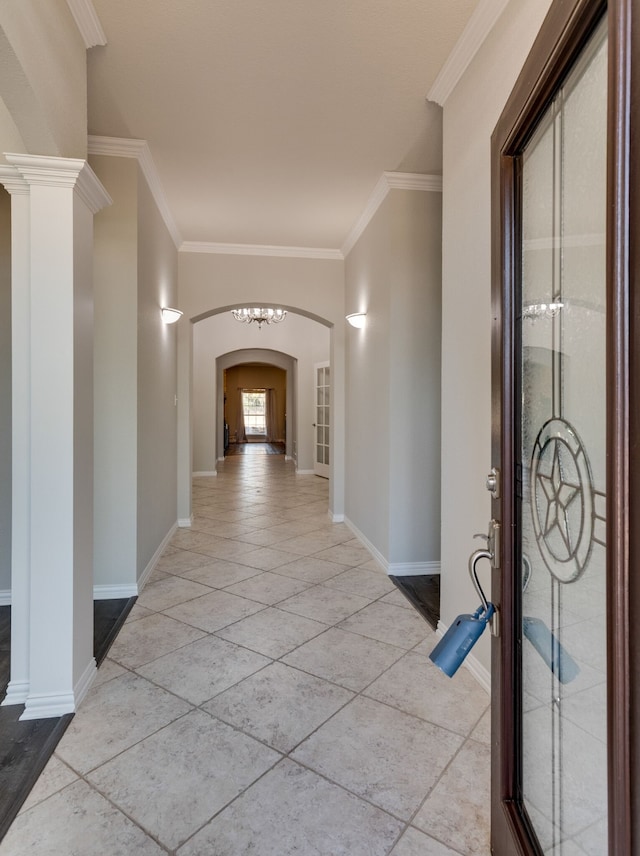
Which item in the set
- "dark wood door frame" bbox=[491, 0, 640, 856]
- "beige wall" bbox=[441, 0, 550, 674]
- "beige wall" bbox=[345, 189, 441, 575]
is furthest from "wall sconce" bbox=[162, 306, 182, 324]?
"dark wood door frame" bbox=[491, 0, 640, 856]

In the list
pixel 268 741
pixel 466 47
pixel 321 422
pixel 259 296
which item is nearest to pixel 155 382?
pixel 259 296

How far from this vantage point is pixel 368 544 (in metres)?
4.37

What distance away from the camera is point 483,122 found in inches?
86.8

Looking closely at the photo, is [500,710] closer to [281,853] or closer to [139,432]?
[281,853]

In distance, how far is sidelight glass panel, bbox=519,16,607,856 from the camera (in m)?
0.85

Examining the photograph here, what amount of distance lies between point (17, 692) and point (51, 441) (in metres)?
1.10

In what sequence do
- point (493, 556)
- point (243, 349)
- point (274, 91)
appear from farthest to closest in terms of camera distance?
point (243, 349) < point (274, 91) < point (493, 556)

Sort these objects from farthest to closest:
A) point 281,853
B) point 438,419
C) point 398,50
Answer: point 438,419
point 398,50
point 281,853

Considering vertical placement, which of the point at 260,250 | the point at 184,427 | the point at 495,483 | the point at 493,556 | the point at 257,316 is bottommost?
the point at 493,556

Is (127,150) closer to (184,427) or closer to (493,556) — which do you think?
(184,427)

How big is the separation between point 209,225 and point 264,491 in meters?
4.16

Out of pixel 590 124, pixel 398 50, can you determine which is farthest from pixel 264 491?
pixel 590 124

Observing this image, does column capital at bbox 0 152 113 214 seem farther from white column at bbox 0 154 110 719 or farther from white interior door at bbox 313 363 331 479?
white interior door at bbox 313 363 331 479

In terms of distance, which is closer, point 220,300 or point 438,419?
point 438,419
